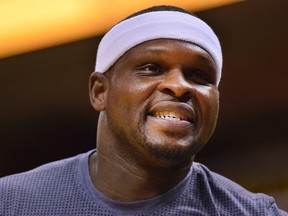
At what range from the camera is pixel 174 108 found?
1089 mm

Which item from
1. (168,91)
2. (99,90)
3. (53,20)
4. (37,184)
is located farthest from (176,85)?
(53,20)

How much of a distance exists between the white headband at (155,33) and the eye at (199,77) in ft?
0.15

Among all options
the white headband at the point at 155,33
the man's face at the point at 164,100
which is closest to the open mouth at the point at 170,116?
the man's face at the point at 164,100

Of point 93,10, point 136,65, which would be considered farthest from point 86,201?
point 93,10

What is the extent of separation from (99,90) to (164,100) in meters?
0.17

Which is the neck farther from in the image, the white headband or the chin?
the white headband

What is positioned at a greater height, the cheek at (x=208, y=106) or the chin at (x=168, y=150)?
the cheek at (x=208, y=106)

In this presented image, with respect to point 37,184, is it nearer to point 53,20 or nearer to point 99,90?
point 99,90

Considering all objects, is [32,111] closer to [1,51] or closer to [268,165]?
[1,51]

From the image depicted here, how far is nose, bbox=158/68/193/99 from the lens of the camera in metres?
1.09

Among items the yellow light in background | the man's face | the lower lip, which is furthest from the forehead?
the yellow light in background

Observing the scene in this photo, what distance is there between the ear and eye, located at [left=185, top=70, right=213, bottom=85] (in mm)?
161

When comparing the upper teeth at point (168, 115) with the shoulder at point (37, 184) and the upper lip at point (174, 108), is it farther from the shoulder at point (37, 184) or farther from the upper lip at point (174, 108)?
the shoulder at point (37, 184)

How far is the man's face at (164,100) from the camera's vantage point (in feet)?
3.56
